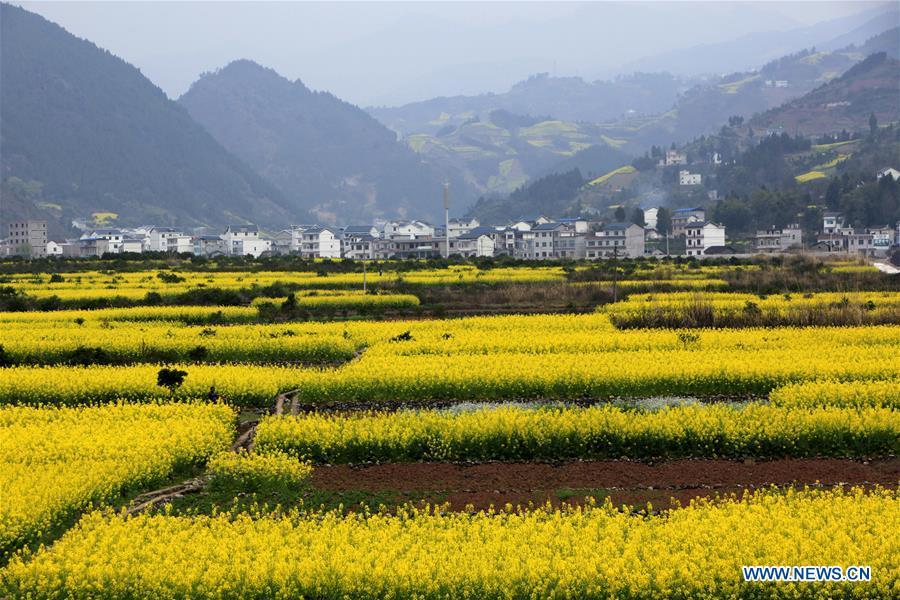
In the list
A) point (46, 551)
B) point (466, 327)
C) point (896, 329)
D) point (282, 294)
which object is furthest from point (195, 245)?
point (46, 551)

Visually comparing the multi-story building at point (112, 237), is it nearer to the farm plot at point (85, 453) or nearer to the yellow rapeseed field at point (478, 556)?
the farm plot at point (85, 453)

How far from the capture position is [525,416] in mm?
15938

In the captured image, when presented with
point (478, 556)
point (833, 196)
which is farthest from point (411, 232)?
point (478, 556)

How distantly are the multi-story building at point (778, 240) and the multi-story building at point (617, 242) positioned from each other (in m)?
15.5

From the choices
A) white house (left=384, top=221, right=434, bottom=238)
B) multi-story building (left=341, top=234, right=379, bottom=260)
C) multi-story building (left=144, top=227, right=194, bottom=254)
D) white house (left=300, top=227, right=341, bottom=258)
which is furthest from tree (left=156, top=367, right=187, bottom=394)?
multi-story building (left=144, top=227, right=194, bottom=254)

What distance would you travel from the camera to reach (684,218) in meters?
136

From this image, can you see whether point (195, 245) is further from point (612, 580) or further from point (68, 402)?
point (612, 580)

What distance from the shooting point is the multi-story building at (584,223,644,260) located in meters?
113

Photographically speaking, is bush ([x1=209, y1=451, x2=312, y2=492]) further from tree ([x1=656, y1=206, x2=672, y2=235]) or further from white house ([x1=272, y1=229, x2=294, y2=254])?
white house ([x1=272, y1=229, x2=294, y2=254])

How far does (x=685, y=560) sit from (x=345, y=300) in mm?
33161

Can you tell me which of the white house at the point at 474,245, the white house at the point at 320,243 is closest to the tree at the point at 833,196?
the white house at the point at 474,245

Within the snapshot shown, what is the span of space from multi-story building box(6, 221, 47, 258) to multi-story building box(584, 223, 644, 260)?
81.5 m

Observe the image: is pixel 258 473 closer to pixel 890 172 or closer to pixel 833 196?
pixel 833 196

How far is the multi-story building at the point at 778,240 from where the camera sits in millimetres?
115562
